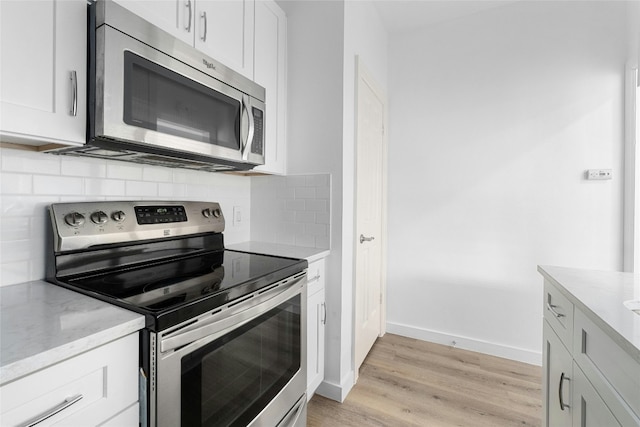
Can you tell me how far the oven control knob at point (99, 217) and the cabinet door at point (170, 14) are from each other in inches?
30.3

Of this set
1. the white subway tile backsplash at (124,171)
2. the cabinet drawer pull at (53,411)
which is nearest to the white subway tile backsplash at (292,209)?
the white subway tile backsplash at (124,171)

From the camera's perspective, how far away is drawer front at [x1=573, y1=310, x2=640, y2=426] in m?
0.70

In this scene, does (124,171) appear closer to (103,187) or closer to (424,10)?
(103,187)

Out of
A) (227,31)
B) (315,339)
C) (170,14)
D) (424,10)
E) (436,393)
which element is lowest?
(436,393)

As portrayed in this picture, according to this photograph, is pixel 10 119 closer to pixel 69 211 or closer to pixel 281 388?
pixel 69 211

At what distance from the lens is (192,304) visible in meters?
0.86

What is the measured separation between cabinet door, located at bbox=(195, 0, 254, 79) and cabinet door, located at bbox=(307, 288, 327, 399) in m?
1.32

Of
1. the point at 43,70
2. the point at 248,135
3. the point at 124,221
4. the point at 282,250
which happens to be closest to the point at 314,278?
the point at 282,250

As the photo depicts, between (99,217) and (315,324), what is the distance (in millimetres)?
1192

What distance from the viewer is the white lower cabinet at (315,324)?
1668 mm

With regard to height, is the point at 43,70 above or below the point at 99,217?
above

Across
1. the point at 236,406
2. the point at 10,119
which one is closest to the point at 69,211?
the point at 10,119

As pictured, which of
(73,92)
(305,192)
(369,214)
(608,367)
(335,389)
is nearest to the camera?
(608,367)

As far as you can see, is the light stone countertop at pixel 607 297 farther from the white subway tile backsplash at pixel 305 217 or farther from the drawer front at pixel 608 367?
the white subway tile backsplash at pixel 305 217
